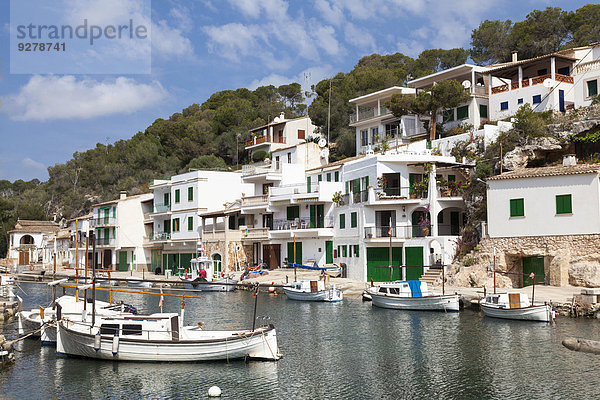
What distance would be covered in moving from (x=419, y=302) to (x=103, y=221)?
50.4 m

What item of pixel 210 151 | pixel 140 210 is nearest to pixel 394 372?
pixel 140 210

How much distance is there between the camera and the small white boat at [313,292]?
41.6 m

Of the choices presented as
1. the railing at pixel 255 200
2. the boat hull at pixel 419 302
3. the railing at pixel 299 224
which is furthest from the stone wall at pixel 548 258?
the railing at pixel 255 200

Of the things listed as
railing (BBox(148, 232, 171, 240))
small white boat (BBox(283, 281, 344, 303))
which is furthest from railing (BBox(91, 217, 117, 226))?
small white boat (BBox(283, 281, 344, 303))

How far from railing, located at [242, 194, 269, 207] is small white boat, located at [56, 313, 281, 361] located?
119ft

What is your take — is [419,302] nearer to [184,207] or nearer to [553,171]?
[553,171]

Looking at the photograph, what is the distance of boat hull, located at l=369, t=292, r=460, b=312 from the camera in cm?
3500

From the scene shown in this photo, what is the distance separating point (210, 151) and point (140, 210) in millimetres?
18845

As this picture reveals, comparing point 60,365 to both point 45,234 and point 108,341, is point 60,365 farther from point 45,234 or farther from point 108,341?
point 45,234

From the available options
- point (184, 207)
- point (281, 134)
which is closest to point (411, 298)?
point (184, 207)

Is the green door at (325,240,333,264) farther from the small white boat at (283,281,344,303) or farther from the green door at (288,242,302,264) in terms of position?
the small white boat at (283,281,344,303)

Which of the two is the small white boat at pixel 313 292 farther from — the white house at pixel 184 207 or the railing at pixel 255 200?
the white house at pixel 184 207

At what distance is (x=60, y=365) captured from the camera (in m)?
23.6

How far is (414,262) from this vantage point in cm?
4616
